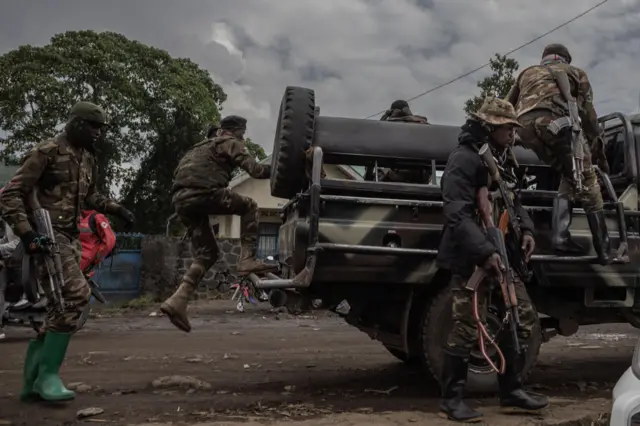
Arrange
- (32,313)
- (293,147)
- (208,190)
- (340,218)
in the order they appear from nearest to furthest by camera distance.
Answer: (340,218) → (293,147) → (208,190) → (32,313)

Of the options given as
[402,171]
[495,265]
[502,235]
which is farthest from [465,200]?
[402,171]

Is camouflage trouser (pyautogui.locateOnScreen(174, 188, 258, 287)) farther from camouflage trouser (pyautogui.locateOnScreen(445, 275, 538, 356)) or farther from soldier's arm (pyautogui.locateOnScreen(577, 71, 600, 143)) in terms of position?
soldier's arm (pyautogui.locateOnScreen(577, 71, 600, 143))

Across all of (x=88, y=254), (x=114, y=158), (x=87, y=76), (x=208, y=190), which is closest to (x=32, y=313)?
(x=88, y=254)

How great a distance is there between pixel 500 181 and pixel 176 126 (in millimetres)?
19187

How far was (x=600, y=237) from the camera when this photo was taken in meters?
4.95

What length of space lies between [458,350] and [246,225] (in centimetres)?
243

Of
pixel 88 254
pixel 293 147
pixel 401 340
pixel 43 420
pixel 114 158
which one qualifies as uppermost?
pixel 114 158

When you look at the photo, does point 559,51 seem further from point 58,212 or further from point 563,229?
point 58,212

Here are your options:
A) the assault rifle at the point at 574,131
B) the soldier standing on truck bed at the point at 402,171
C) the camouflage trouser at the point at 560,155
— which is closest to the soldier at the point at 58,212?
the soldier standing on truck bed at the point at 402,171

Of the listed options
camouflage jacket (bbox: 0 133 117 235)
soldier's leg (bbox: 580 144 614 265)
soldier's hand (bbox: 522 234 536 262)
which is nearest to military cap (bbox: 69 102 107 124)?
camouflage jacket (bbox: 0 133 117 235)

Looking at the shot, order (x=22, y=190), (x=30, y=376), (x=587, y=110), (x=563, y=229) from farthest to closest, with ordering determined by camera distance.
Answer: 1. (x=587, y=110)
2. (x=563, y=229)
3. (x=30, y=376)
4. (x=22, y=190)

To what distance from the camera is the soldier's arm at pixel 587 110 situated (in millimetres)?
5445

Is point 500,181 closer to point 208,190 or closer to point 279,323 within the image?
point 208,190

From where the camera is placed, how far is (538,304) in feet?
17.2
